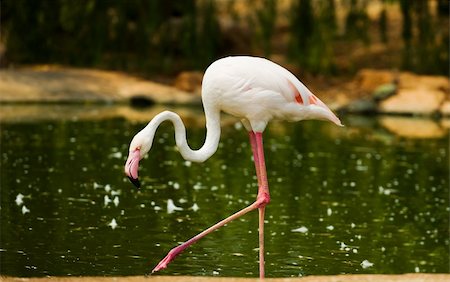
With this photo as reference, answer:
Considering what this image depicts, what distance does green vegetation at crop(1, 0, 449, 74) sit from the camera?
655 inches

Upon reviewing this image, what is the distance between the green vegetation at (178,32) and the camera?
16.6 metres

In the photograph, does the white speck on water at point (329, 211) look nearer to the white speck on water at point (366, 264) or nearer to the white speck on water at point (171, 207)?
the white speck on water at point (171, 207)

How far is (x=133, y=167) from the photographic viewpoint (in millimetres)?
5727

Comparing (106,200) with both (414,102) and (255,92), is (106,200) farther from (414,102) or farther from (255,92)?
(414,102)

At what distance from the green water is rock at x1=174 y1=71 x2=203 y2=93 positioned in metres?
3.17

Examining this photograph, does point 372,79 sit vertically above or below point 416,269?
above

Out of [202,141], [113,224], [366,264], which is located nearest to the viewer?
[366,264]

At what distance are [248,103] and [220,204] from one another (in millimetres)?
2464

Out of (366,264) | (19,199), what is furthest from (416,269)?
(19,199)

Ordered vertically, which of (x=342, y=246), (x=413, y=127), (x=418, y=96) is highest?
(x=418, y=96)

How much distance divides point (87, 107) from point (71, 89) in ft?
2.12

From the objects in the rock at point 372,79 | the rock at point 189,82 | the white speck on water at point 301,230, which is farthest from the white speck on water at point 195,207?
the rock at point 372,79

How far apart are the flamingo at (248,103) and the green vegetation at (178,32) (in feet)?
34.7

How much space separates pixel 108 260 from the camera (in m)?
6.40
